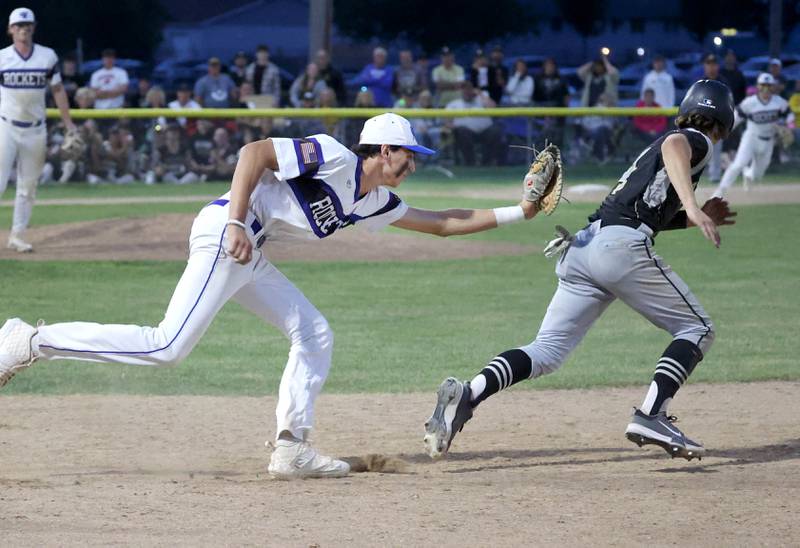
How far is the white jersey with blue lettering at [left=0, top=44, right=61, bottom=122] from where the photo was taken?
13.5 m

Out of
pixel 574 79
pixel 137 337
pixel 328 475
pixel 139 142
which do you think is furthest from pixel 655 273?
pixel 574 79

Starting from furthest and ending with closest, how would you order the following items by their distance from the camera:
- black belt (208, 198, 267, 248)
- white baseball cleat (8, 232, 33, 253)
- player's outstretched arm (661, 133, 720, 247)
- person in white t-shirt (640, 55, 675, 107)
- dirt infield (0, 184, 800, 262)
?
1. person in white t-shirt (640, 55, 675, 107)
2. dirt infield (0, 184, 800, 262)
3. white baseball cleat (8, 232, 33, 253)
4. player's outstretched arm (661, 133, 720, 247)
5. black belt (208, 198, 267, 248)

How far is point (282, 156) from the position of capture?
5.70 m

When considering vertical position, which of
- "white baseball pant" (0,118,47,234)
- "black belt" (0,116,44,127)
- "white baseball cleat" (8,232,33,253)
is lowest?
"white baseball cleat" (8,232,33,253)

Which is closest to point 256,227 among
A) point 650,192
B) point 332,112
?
point 650,192

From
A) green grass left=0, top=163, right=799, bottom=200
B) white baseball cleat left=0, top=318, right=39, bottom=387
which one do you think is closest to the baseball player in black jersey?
white baseball cleat left=0, top=318, right=39, bottom=387

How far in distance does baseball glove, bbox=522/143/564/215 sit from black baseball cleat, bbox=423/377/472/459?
0.94m

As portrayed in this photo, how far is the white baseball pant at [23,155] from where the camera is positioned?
13508mm

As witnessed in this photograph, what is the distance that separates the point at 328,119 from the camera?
1998cm

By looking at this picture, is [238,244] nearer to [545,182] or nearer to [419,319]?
[545,182]

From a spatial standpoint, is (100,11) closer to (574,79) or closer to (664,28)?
(574,79)

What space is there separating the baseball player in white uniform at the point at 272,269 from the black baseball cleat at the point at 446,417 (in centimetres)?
42

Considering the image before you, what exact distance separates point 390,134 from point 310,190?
429 millimetres

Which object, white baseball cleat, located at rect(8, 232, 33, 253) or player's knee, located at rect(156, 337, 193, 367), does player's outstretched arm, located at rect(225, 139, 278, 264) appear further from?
white baseball cleat, located at rect(8, 232, 33, 253)
